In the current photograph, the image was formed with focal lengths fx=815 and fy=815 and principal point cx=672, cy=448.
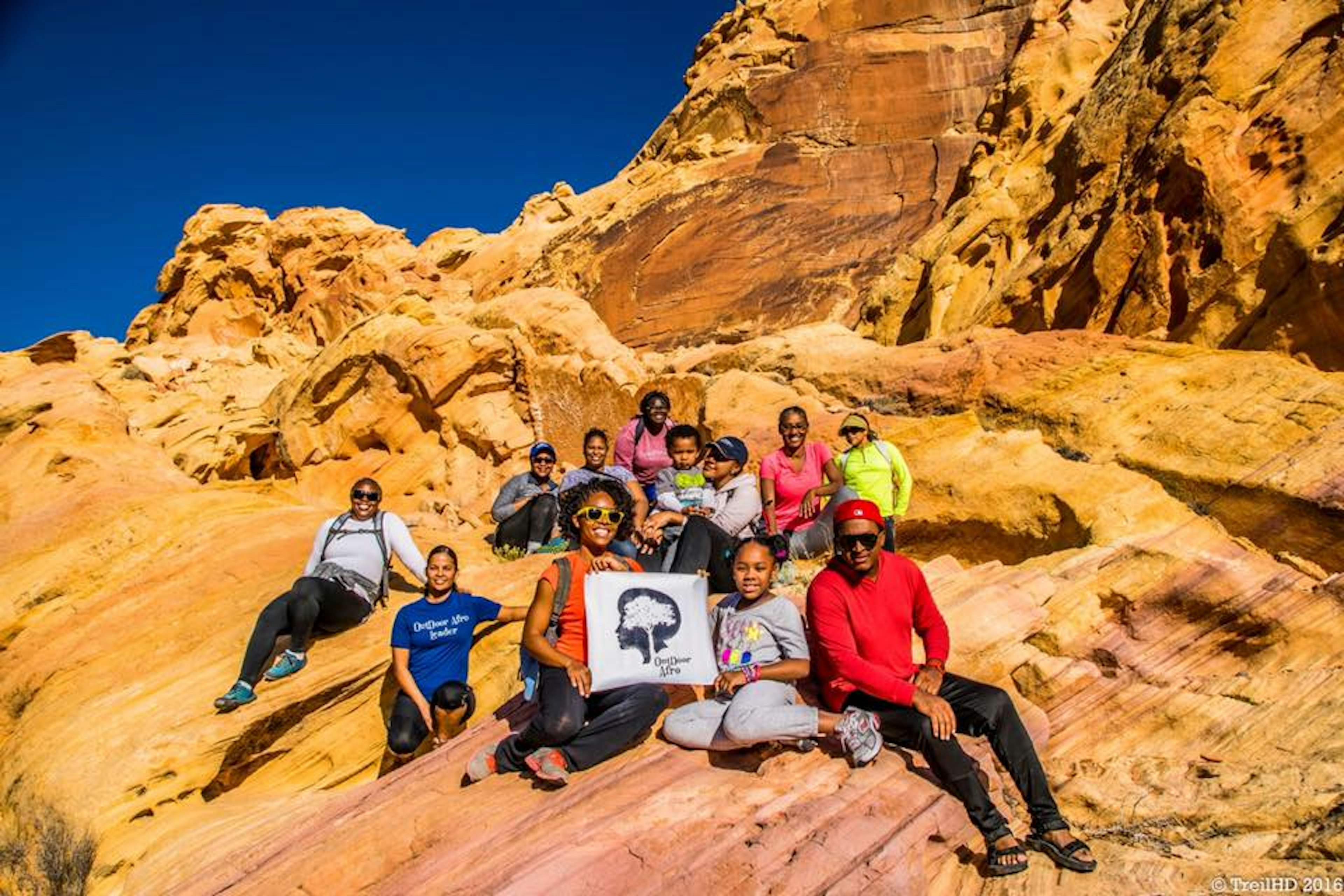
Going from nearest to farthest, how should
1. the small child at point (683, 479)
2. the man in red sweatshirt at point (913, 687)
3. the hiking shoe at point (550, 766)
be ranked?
1. the man in red sweatshirt at point (913, 687)
2. the hiking shoe at point (550, 766)
3. the small child at point (683, 479)

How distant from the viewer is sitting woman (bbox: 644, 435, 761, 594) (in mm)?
5918

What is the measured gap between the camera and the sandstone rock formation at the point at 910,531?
12.8ft

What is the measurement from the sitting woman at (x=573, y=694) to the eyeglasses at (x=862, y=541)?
1.31 metres

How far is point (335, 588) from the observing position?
6422 mm

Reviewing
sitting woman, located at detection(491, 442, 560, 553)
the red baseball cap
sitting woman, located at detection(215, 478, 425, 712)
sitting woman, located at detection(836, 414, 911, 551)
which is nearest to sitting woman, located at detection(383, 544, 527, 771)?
sitting woman, located at detection(215, 478, 425, 712)

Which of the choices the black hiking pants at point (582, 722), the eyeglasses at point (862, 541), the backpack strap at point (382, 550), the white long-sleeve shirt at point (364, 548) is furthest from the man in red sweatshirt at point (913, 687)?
the backpack strap at point (382, 550)

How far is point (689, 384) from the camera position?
39.0 ft

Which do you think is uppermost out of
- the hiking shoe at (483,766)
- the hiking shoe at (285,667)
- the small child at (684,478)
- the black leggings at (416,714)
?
the small child at (684,478)

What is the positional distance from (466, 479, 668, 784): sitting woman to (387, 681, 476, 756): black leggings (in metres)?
0.73

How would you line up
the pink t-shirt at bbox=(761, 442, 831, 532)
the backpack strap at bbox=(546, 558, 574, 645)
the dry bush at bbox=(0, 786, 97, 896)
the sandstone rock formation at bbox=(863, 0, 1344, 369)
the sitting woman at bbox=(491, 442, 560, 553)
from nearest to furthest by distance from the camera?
the backpack strap at bbox=(546, 558, 574, 645), the dry bush at bbox=(0, 786, 97, 896), the pink t-shirt at bbox=(761, 442, 831, 532), the sandstone rock formation at bbox=(863, 0, 1344, 369), the sitting woman at bbox=(491, 442, 560, 553)

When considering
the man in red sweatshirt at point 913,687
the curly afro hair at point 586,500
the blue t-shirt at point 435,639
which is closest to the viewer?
the man in red sweatshirt at point 913,687

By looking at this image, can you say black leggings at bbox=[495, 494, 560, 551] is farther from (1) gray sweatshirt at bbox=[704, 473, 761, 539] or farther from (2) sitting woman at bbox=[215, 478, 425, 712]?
(1) gray sweatshirt at bbox=[704, 473, 761, 539]

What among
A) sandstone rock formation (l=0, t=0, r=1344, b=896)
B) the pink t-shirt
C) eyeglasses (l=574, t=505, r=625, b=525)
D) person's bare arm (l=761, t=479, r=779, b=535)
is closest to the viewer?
sandstone rock formation (l=0, t=0, r=1344, b=896)

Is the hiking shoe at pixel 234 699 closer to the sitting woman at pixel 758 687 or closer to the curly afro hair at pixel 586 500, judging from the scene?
the curly afro hair at pixel 586 500
